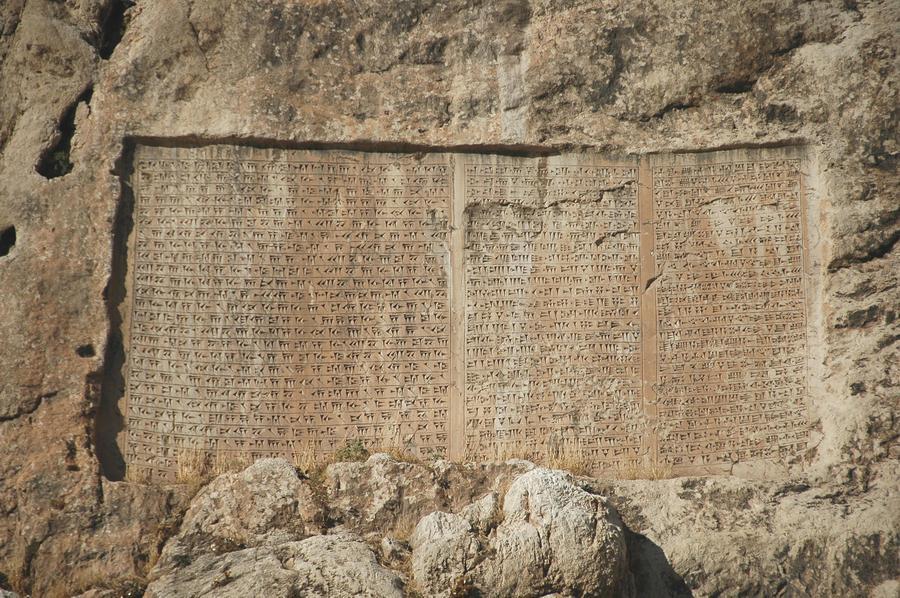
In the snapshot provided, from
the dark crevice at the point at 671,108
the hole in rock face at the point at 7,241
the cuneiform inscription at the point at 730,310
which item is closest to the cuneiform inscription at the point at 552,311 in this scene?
the cuneiform inscription at the point at 730,310

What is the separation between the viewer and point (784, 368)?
7.84 metres

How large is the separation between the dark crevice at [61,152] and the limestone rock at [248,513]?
2969 millimetres

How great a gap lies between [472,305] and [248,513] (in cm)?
255

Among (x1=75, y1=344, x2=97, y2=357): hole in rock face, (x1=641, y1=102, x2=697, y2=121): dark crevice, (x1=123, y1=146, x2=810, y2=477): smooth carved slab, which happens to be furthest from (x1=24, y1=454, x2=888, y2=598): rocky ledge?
(x1=641, y1=102, x2=697, y2=121): dark crevice

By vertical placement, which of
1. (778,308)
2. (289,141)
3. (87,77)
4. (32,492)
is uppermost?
(87,77)

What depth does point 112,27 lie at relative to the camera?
8.00 m

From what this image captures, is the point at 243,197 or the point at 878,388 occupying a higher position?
the point at 243,197

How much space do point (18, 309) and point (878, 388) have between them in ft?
23.2

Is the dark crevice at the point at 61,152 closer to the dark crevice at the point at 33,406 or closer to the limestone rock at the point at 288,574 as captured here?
the dark crevice at the point at 33,406

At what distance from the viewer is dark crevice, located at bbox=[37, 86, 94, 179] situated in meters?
7.57

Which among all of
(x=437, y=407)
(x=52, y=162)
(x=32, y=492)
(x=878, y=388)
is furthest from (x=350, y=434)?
(x=878, y=388)

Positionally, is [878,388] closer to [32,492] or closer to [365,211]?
[365,211]

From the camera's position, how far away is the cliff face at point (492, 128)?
7.03 metres

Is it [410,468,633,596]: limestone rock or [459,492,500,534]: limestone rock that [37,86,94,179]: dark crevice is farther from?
[459,492,500,534]: limestone rock
